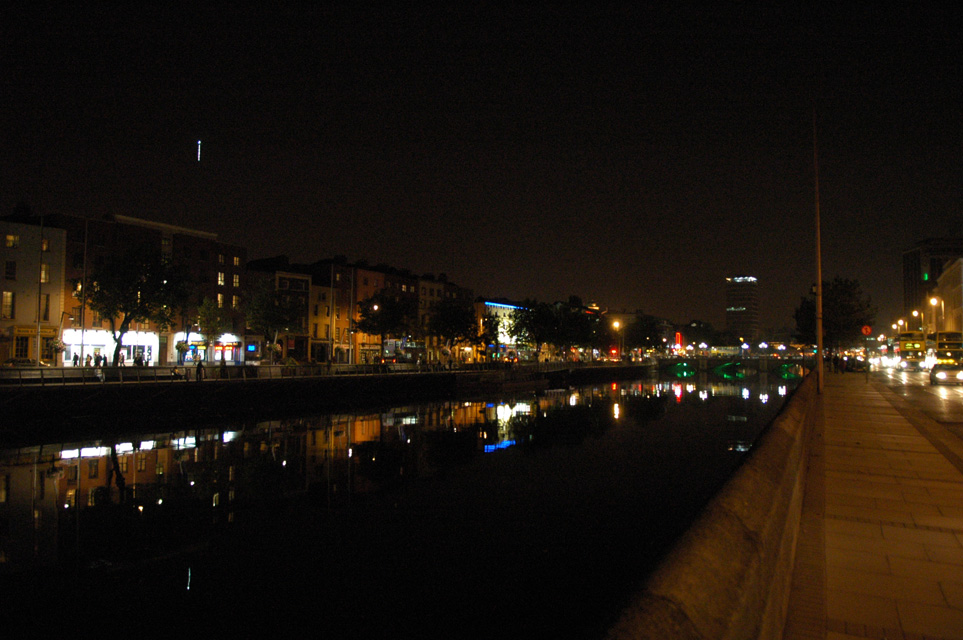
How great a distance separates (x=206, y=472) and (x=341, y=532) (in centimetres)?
815

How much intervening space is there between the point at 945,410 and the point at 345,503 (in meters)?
17.6

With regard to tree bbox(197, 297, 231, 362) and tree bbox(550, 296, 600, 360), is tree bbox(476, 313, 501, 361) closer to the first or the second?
tree bbox(550, 296, 600, 360)

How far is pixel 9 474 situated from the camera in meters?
19.0

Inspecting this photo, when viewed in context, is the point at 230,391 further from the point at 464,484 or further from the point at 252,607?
Result: the point at 252,607

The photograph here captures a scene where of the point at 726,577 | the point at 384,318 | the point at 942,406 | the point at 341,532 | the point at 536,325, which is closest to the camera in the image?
the point at 726,577

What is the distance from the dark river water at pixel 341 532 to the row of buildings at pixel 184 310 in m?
27.0

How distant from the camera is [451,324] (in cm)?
8512

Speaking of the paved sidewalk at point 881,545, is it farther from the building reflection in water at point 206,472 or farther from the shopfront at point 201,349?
the shopfront at point 201,349

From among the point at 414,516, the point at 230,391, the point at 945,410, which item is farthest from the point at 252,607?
the point at 230,391

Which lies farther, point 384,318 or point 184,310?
point 384,318

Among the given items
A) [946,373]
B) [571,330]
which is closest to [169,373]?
[946,373]

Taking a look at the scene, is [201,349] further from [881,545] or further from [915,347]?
[915,347]

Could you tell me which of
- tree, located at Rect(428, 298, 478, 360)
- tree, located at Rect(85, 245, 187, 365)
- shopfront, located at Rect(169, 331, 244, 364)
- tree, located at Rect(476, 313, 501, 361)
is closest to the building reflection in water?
tree, located at Rect(85, 245, 187, 365)

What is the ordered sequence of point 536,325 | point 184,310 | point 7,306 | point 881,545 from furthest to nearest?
point 536,325
point 184,310
point 7,306
point 881,545
